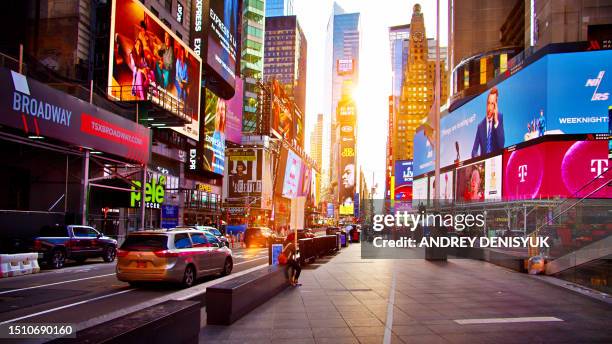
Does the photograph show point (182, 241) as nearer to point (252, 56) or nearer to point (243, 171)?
point (243, 171)

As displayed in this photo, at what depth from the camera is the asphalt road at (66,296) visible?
386 inches

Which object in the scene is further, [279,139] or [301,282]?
[279,139]

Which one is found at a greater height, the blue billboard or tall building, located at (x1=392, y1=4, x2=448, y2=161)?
tall building, located at (x1=392, y1=4, x2=448, y2=161)

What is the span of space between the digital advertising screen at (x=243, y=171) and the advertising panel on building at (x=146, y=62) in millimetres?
53588

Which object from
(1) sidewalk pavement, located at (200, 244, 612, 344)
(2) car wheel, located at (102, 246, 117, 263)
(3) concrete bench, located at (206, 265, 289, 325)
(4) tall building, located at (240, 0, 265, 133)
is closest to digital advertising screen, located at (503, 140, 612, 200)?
(1) sidewalk pavement, located at (200, 244, 612, 344)

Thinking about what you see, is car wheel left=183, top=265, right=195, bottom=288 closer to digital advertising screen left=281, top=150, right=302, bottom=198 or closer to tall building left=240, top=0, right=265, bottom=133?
digital advertising screen left=281, top=150, right=302, bottom=198

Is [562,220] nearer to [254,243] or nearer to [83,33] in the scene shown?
[254,243]

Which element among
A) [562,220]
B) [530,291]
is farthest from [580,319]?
[562,220]

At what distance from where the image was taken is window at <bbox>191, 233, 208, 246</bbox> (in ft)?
50.6

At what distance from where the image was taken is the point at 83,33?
37000 millimetres

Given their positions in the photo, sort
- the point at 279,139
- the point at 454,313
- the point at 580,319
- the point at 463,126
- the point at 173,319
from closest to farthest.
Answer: the point at 173,319 < the point at 580,319 < the point at 454,313 < the point at 463,126 < the point at 279,139

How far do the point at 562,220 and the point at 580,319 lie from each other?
9.00 m

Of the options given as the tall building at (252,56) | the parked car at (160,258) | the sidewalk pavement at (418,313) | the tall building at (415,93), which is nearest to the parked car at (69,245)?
the parked car at (160,258)

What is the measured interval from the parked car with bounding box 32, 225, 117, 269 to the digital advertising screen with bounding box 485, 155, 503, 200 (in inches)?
1707
